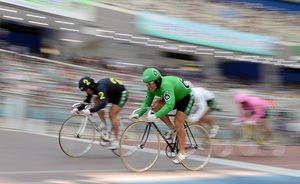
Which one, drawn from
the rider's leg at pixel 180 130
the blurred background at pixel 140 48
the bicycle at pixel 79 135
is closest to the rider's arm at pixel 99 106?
the bicycle at pixel 79 135

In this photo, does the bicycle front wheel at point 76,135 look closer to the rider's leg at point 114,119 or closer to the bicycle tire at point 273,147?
the rider's leg at point 114,119

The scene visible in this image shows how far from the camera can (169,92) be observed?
7.70 metres

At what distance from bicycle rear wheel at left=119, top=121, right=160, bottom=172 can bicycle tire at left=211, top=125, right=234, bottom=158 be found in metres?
2.92

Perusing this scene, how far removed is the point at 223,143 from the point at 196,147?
8.54ft

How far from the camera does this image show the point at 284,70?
41375mm

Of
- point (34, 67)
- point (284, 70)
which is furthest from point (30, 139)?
point (284, 70)

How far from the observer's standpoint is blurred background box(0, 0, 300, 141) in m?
13.5

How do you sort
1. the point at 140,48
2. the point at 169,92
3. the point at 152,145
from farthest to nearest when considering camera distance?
the point at 140,48, the point at 152,145, the point at 169,92

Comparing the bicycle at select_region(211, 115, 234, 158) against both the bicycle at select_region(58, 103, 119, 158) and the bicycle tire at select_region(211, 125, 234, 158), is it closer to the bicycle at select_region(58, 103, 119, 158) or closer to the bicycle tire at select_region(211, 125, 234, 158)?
the bicycle tire at select_region(211, 125, 234, 158)

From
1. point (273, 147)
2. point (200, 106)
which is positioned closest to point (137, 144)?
point (200, 106)

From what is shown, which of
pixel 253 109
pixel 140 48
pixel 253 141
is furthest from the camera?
pixel 140 48

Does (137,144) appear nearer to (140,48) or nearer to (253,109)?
(253,109)

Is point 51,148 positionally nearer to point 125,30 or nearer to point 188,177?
point 188,177

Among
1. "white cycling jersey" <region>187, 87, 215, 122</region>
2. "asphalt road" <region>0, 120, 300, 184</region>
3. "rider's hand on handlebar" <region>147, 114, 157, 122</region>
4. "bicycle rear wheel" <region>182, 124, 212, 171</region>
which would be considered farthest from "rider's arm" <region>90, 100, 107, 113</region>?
"white cycling jersey" <region>187, 87, 215, 122</region>
